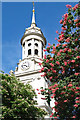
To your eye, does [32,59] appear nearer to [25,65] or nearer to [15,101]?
[25,65]

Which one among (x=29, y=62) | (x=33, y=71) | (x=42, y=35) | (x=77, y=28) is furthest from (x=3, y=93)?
(x=42, y=35)

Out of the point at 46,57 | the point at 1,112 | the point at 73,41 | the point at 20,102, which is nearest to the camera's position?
the point at 73,41

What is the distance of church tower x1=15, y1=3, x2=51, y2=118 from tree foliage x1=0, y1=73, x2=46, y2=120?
7.19 metres

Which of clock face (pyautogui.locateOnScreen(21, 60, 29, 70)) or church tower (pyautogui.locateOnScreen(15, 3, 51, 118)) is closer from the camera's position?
church tower (pyautogui.locateOnScreen(15, 3, 51, 118))

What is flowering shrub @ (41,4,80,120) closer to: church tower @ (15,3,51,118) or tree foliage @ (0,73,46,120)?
tree foliage @ (0,73,46,120)

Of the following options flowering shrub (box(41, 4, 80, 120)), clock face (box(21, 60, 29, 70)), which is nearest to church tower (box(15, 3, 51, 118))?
clock face (box(21, 60, 29, 70))

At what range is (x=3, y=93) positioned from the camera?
15.7 metres

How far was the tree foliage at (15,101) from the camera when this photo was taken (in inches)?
619

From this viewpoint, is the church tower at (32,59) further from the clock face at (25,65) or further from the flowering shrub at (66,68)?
the flowering shrub at (66,68)

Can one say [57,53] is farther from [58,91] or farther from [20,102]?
[20,102]

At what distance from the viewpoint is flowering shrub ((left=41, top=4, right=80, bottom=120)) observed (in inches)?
389

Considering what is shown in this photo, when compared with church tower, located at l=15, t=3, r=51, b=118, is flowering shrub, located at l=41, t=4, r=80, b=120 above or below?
below

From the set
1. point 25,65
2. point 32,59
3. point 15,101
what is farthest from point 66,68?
point 25,65

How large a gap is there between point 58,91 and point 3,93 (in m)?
6.79
